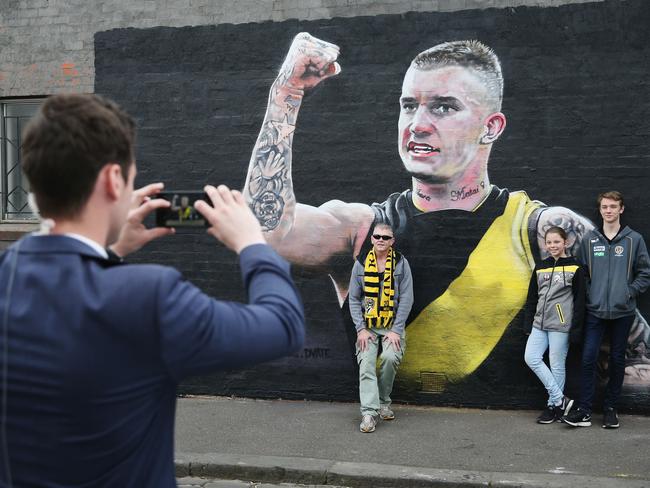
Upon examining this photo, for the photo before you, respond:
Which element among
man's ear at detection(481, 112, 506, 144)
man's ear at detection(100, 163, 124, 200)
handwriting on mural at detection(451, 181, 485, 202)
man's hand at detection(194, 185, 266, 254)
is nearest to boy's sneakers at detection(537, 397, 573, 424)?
handwriting on mural at detection(451, 181, 485, 202)

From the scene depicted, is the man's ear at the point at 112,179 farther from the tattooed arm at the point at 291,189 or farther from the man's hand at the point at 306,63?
the man's hand at the point at 306,63

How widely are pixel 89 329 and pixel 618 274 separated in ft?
21.1

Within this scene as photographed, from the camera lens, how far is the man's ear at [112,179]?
166 cm

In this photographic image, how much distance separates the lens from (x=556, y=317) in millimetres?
7262

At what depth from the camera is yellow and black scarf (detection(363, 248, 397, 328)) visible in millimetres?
7441

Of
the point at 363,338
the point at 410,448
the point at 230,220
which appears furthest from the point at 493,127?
the point at 230,220

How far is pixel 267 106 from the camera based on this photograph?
8.34m

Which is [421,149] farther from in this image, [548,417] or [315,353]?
[548,417]

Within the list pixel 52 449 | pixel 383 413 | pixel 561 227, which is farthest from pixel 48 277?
pixel 561 227

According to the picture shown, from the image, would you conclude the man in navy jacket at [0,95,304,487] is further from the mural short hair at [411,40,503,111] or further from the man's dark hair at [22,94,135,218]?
the mural short hair at [411,40,503,111]

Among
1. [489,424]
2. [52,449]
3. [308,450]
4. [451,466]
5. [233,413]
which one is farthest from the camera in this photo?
[233,413]

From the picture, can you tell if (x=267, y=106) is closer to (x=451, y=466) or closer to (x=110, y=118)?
(x=451, y=466)

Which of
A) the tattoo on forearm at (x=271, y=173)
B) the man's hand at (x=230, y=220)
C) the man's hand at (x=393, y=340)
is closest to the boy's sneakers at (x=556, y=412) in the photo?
the man's hand at (x=393, y=340)

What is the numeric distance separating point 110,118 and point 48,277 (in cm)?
36
